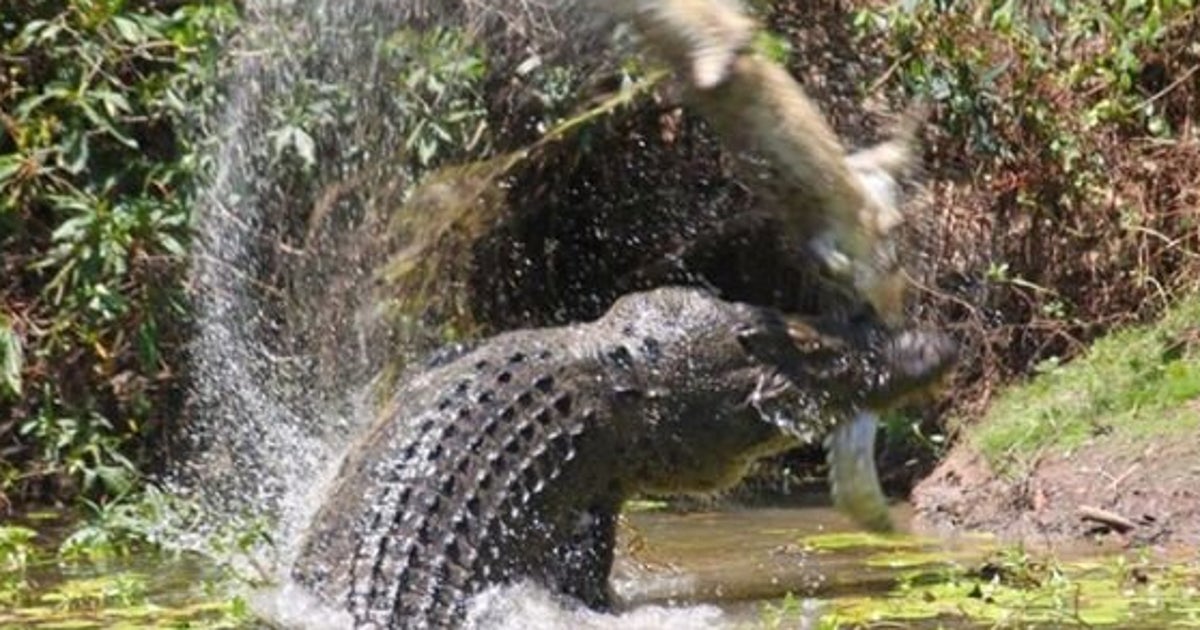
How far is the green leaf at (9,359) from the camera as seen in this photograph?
9391 mm

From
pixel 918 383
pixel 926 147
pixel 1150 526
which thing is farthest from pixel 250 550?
pixel 926 147

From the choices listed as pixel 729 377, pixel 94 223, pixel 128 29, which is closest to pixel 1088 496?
pixel 729 377

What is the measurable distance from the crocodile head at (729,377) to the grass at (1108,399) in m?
2.04

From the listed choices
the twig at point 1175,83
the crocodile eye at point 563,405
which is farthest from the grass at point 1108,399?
the crocodile eye at point 563,405

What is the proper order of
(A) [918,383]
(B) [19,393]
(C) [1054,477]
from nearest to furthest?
1. (A) [918,383]
2. (C) [1054,477]
3. (B) [19,393]

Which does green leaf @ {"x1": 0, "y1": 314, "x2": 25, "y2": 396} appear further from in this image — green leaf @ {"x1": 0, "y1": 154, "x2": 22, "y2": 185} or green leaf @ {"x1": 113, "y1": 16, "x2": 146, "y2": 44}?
green leaf @ {"x1": 113, "y1": 16, "x2": 146, "y2": 44}

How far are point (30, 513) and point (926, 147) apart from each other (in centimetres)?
374

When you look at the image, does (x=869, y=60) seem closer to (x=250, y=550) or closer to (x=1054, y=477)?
(x=1054, y=477)

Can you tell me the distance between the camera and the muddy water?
612cm

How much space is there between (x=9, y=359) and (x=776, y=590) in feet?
12.0

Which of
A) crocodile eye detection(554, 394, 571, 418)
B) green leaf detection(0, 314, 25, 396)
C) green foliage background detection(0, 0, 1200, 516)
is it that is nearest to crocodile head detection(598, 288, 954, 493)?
crocodile eye detection(554, 394, 571, 418)

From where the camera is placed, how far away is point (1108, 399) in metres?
8.77

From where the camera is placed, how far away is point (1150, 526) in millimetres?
7812

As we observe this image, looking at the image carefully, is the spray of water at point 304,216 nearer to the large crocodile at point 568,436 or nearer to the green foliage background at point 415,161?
the green foliage background at point 415,161
